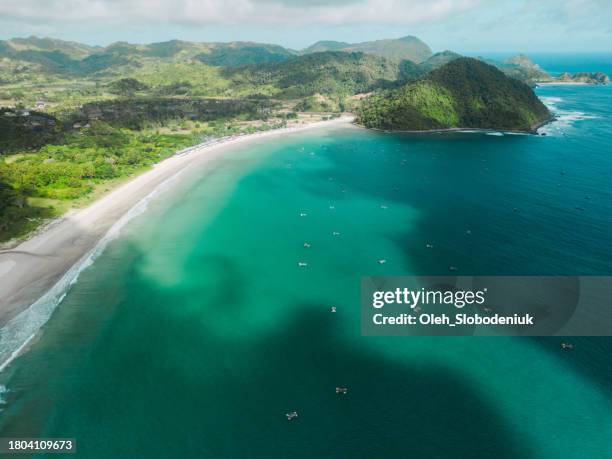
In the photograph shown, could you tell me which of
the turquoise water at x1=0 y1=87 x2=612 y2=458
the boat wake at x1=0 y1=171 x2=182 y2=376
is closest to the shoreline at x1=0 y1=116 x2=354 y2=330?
the boat wake at x1=0 y1=171 x2=182 y2=376

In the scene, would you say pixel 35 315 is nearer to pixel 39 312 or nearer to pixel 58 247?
pixel 39 312

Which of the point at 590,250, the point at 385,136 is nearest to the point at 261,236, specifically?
the point at 590,250

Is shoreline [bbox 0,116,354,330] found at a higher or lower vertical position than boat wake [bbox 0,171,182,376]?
higher

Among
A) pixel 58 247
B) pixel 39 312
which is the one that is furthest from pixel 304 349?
pixel 58 247

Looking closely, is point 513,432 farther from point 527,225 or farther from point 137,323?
point 527,225

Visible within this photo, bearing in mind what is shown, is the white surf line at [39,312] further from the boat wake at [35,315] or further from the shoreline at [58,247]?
the shoreline at [58,247]

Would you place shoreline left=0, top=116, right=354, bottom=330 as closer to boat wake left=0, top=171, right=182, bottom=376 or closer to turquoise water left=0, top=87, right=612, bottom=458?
boat wake left=0, top=171, right=182, bottom=376
